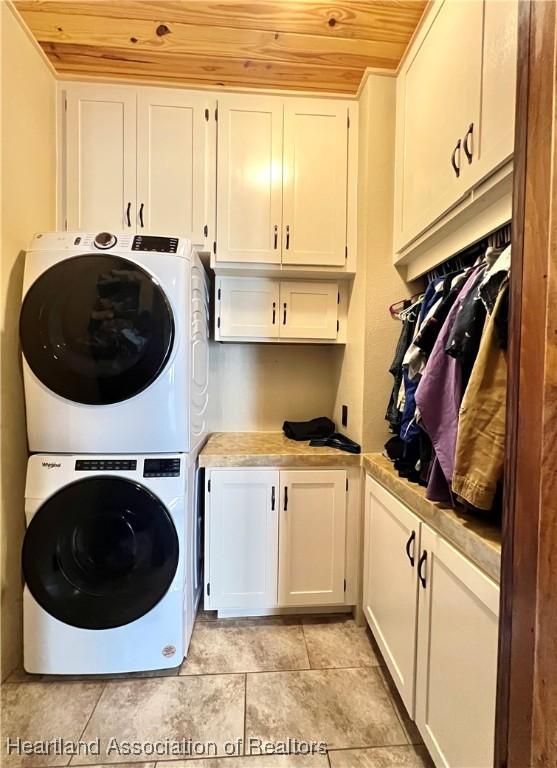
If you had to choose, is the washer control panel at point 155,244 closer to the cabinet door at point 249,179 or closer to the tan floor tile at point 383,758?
the cabinet door at point 249,179

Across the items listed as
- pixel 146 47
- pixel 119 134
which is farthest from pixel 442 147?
pixel 119 134

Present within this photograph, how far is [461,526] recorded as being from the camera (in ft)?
2.87

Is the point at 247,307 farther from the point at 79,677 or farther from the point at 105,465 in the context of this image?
the point at 79,677

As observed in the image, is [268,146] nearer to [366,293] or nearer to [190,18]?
[190,18]

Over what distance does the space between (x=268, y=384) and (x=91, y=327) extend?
1.11 meters

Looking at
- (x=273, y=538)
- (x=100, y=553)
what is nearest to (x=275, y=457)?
(x=273, y=538)

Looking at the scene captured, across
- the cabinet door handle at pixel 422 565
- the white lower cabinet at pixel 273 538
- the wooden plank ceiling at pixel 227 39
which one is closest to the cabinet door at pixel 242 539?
the white lower cabinet at pixel 273 538

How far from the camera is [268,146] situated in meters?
1.72

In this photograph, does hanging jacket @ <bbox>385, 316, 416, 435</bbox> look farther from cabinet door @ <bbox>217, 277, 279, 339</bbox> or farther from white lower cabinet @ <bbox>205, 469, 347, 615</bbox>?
cabinet door @ <bbox>217, 277, 279, 339</bbox>

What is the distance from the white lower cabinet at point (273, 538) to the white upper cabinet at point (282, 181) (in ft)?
3.62

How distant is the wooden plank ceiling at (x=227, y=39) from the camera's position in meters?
1.32

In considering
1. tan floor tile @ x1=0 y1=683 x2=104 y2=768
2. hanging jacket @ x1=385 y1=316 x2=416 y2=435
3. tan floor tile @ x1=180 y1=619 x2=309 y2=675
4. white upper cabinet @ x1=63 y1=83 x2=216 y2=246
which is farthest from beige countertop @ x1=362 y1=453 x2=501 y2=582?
white upper cabinet @ x1=63 y1=83 x2=216 y2=246

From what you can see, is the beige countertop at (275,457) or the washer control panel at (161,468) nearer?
the washer control panel at (161,468)

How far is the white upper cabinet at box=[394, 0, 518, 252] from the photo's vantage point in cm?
91
